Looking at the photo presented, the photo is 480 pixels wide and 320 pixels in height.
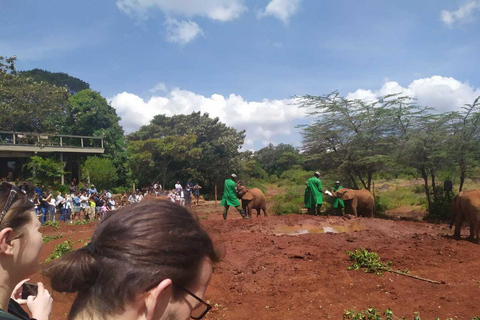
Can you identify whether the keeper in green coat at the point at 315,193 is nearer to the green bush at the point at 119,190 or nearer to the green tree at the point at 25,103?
the green bush at the point at 119,190

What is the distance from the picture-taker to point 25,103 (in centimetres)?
2478

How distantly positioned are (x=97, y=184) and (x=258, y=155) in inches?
1244

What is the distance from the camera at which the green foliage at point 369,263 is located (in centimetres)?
641

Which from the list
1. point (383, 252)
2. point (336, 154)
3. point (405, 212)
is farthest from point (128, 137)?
point (383, 252)

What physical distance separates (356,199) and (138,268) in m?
14.9

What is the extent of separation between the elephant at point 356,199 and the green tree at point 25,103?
2105 centimetres

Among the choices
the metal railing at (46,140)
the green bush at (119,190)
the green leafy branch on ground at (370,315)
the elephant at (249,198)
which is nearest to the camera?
the green leafy branch on ground at (370,315)

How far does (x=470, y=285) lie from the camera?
5770 millimetres

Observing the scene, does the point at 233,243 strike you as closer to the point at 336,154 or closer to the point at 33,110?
the point at 336,154

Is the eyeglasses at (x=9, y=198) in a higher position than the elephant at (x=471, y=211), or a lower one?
higher

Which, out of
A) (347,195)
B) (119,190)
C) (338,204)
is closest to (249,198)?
(338,204)

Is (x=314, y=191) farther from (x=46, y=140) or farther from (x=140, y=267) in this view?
(x=46, y=140)

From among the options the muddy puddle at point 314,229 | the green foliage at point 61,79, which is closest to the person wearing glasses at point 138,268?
the muddy puddle at point 314,229

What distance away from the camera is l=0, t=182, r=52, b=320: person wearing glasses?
165cm
